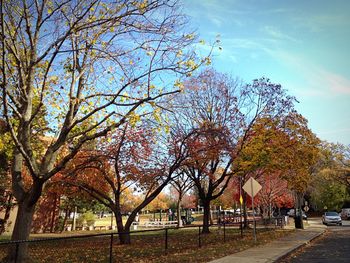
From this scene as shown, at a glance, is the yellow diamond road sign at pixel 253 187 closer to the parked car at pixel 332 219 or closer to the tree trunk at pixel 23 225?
the tree trunk at pixel 23 225

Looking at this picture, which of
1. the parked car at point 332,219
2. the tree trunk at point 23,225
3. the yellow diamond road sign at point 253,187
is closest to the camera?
the tree trunk at point 23,225

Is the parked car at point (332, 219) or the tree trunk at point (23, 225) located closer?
the tree trunk at point (23, 225)

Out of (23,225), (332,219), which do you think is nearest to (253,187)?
(23,225)

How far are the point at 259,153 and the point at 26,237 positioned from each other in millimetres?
15176

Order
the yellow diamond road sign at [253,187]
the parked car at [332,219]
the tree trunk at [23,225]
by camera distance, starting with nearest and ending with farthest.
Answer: the tree trunk at [23,225] → the yellow diamond road sign at [253,187] → the parked car at [332,219]

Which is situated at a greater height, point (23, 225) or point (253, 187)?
point (253, 187)

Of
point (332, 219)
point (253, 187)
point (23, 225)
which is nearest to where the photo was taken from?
point (23, 225)

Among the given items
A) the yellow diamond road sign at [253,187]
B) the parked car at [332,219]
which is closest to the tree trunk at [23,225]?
the yellow diamond road sign at [253,187]

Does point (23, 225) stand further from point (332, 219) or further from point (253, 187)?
point (332, 219)

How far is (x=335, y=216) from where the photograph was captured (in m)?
38.3

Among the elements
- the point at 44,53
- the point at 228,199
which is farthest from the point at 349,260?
the point at 228,199

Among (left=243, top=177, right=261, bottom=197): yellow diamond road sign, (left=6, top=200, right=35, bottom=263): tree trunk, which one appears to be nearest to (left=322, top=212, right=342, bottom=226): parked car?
(left=243, top=177, right=261, bottom=197): yellow diamond road sign

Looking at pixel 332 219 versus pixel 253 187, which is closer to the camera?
pixel 253 187

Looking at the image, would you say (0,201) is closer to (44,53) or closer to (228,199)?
(44,53)
